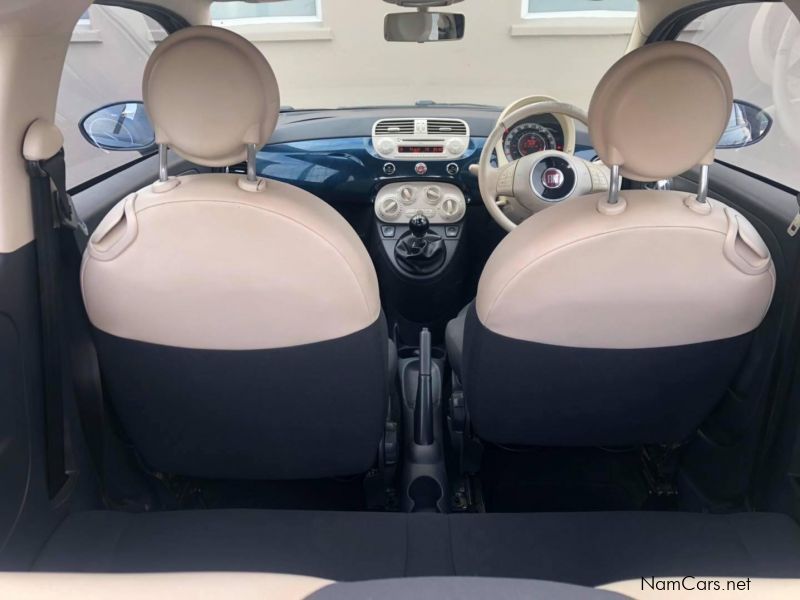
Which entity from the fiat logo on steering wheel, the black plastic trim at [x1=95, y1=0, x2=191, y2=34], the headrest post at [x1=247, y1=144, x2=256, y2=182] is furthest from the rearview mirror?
the headrest post at [x1=247, y1=144, x2=256, y2=182]

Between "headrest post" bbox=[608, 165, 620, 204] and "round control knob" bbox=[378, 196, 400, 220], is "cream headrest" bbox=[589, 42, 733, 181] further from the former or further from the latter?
"round control knob" bbox=[378, 196, 400, 220]

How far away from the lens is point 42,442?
→ 159 cm

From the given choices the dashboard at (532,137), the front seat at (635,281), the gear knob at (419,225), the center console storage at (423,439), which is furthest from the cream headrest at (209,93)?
the dashboard at (532,137)

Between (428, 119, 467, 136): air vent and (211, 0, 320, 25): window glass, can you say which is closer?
(428, 119, 467, 136): air vent

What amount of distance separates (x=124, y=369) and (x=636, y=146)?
4.22 feet

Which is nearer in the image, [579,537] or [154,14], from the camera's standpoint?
[579,537]

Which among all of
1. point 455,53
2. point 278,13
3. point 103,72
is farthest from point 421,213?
point 455,53

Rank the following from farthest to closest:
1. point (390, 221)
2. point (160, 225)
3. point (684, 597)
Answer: point (390, 221) → point (160, 225) → point (684, 597)

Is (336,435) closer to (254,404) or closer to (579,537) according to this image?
(254,404)

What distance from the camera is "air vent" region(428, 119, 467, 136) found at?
Answer: 3256 millimetres

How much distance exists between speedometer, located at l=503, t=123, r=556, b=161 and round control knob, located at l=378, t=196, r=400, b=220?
0.56 metres

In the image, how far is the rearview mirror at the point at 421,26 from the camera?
2.40m

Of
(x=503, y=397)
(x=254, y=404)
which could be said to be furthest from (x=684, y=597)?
(x=254, y=404)

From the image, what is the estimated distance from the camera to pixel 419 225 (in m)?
3.22
